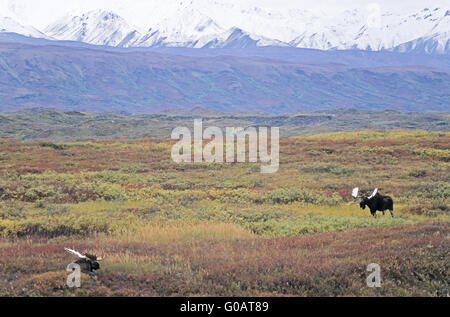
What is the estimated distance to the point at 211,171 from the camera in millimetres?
38281

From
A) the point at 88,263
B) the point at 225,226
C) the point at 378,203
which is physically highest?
the point at 378,203

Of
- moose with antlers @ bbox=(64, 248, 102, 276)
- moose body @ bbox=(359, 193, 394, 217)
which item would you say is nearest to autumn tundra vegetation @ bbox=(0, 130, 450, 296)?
moose with antlers @ bbox=(64, 248, 102, 276)

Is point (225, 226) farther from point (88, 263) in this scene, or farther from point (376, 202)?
point (88, 263)

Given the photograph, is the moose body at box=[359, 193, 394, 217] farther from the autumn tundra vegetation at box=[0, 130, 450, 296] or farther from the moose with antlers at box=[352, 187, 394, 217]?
the autumn tundra vegetation at box=[0, 130, 450, 296]

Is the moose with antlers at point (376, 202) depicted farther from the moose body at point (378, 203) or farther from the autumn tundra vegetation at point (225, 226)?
the autumn tundra vegetation at point (225, 226)

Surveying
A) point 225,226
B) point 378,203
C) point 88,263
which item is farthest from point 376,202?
point 88,263

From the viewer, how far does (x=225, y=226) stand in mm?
18156

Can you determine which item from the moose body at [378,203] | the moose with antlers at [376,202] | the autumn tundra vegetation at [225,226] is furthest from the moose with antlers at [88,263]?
the moose body at [378,203]

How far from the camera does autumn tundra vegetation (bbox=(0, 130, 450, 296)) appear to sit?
33.3 ft
